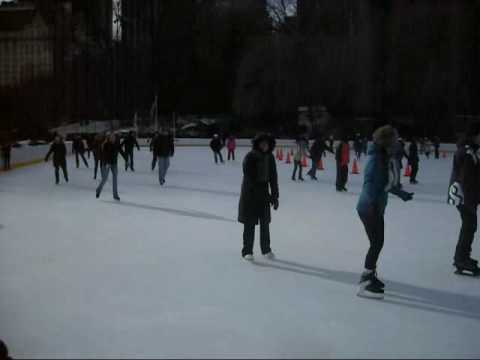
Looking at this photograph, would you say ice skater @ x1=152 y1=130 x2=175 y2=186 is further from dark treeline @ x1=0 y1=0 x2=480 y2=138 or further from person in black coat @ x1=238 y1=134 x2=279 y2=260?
dark treeline @ x1=0 y1=0 x2=480 y2=138

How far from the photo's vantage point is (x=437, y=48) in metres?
29.7

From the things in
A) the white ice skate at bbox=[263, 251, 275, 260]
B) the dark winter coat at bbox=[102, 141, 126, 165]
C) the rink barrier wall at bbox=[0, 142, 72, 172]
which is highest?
the dark winter coat at bbox=[102, 141, 126, 165]

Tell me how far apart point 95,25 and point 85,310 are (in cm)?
4473

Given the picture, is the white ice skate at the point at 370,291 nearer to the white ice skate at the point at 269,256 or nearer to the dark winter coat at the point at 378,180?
the dark winter coat at the point at 378,180

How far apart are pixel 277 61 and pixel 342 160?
24.0m

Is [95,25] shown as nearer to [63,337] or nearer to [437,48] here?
[437,48]

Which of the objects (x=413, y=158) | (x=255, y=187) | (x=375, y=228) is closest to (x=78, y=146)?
(x=413, y=158)

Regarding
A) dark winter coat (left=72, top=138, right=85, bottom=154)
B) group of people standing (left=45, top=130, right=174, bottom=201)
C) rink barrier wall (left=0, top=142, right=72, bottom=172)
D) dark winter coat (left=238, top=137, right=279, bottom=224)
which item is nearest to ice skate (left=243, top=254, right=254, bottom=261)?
dark winter coat (left=238, top=137, right=279, bottom=224)

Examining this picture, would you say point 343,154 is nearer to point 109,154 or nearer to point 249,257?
point 109,154

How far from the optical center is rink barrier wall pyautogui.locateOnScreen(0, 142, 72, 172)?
17.8m

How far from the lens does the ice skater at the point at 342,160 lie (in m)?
11.7

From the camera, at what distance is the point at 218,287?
15.4ft

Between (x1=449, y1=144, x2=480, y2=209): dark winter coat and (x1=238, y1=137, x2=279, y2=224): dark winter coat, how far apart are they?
1636 millimetres

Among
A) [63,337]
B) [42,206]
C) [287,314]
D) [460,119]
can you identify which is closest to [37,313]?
[63,337]
